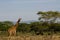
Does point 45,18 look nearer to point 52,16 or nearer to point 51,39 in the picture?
point 52,16

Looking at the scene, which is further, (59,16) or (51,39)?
(59,16)

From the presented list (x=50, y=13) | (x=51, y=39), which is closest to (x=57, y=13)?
(x=50, y=13)

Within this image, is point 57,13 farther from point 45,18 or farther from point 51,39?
point 51,39

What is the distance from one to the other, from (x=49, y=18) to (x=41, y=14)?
2844mm

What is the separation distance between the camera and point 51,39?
3.60 metres

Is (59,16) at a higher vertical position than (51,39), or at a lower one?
lower

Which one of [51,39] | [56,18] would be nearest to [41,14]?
[56,18]

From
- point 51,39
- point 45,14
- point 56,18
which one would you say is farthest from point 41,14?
point 51,39

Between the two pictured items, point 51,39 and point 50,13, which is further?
point 50,13

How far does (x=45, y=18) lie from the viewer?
41375mm

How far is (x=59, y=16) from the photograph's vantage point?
41844mm

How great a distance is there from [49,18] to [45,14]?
2.50 metres

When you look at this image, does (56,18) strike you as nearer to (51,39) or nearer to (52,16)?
(52,16)

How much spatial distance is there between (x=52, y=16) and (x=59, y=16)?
1.38 m
